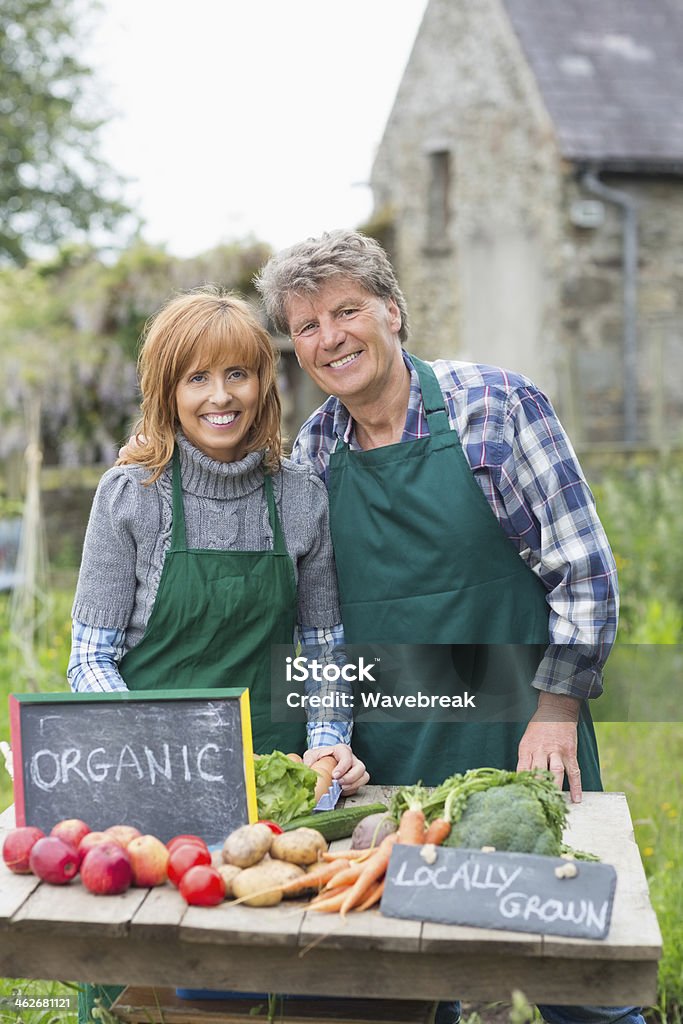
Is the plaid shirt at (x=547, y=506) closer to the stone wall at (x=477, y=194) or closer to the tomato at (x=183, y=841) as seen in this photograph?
the tomato at (x=183, y=841)

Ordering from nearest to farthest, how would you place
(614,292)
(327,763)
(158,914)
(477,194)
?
(158,914)
(327,763)
(614,292)
(477,194)

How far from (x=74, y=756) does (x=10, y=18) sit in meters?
20.0

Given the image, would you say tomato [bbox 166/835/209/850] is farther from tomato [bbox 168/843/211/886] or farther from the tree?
the tree

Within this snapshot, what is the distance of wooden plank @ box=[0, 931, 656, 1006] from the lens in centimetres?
185

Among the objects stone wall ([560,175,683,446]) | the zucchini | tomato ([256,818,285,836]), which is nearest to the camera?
tomato ([256,818,285,836])

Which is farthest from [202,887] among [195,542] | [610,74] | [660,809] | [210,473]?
[610,74]

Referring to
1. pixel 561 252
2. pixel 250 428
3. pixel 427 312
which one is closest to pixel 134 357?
pixel 561 252

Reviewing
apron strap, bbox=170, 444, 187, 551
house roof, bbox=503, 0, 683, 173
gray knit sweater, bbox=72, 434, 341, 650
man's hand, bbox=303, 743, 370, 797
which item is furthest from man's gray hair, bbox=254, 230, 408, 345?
house roof, bbox=503, 0, 683, 173

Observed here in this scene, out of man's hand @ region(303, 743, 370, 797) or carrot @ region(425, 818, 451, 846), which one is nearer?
carrot @ region(425, 818, 451, 846)

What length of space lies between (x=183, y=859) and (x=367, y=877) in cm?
29

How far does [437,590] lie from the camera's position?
283cm

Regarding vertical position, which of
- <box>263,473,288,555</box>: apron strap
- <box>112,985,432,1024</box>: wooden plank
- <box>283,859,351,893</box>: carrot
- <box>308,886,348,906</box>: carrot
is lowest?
<box>112,985,432,1024</box>: wooden plank

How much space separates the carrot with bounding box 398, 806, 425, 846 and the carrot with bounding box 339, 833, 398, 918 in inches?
1.3

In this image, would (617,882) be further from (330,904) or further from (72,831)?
(72,831)
